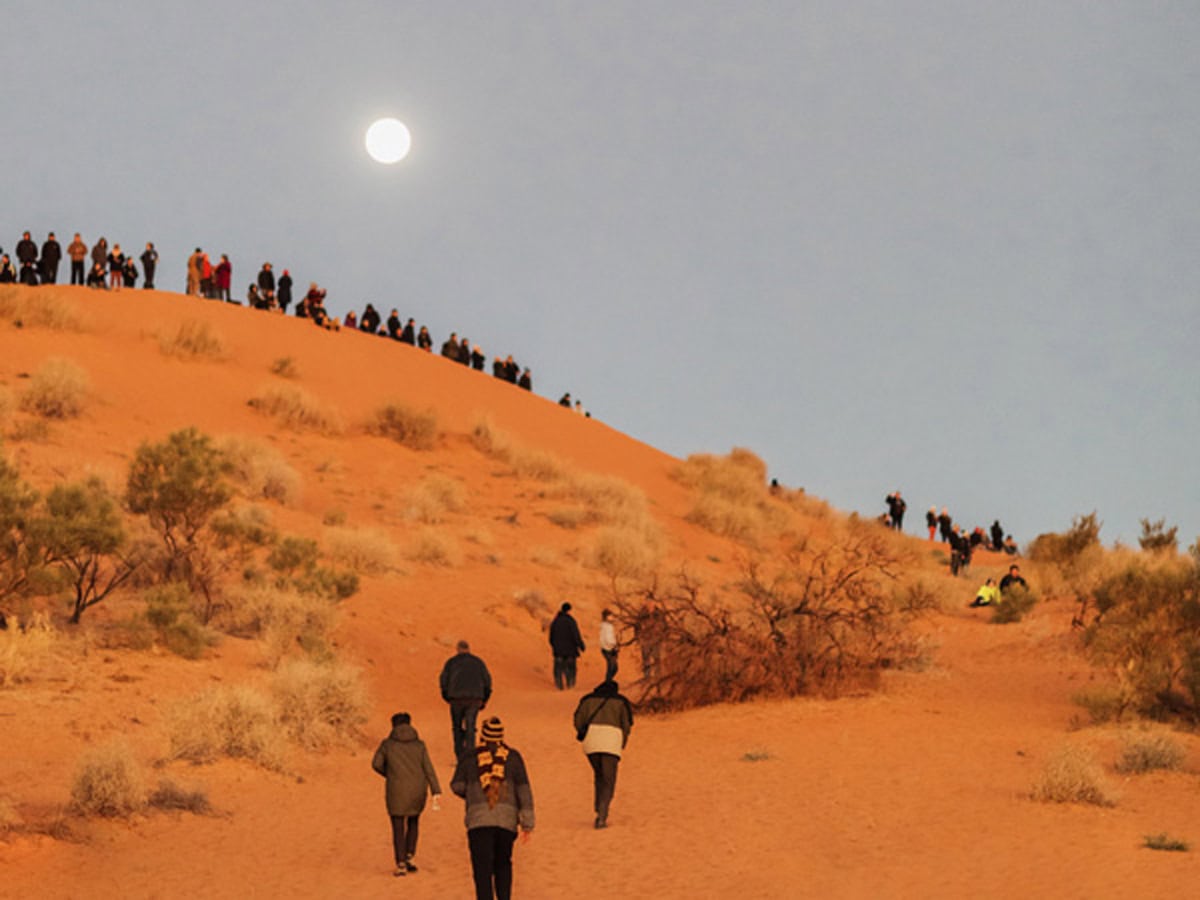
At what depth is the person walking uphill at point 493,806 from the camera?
27.6 ft

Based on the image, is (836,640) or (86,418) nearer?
(836,640)

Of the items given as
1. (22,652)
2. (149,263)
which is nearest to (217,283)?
(149,263)

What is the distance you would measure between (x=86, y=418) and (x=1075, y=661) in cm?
2223

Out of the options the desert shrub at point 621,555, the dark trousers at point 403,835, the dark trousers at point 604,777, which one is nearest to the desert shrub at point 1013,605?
the desert shrub at point 621,555

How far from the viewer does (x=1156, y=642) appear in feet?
62.0

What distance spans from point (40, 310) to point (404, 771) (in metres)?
31.2

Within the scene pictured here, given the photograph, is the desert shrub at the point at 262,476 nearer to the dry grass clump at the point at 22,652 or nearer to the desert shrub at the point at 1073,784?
the dry grass clump at the point at 22,652

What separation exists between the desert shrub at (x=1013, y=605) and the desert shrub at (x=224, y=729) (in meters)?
20.4

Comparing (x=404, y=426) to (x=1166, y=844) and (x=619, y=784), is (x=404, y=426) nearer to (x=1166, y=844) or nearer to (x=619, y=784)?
(x=619, y=784)

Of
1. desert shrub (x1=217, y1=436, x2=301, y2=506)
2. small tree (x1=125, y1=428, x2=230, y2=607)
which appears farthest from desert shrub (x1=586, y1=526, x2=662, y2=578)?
small tree (x1=125, y1=428, x2=230, y2=607)

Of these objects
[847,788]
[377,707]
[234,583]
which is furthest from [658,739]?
[234,583]

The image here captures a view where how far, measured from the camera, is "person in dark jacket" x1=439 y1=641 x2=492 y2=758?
49.1 ft

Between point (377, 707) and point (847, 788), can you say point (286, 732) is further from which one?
point (847, 788)

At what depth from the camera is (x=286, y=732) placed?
15.6 metres
